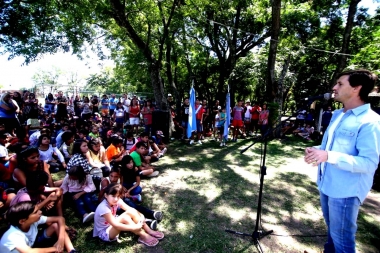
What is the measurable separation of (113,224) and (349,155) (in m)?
2.80

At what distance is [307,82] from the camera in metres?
17.6

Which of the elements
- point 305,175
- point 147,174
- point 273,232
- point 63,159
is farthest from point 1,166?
point 305,175

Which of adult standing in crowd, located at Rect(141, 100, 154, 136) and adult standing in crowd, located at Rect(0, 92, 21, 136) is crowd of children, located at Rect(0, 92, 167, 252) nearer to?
adult standing in crowd, located at Rect(0, 92, 21, 136)

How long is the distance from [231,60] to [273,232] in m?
11.8

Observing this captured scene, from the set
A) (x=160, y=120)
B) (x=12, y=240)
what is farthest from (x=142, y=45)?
(x=12, y=240)

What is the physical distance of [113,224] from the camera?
3.12 metres

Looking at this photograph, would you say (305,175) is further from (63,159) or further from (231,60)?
(231,60)

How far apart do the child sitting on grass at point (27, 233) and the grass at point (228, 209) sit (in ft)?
1.15

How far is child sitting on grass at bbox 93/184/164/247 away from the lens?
125 inches

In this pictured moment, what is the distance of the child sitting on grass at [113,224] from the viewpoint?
316 centimetres

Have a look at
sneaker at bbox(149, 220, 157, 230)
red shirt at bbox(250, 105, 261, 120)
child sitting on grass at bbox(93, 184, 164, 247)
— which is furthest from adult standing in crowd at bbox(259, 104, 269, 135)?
child sitting on grass at bbox(93, 184, 164, 247)

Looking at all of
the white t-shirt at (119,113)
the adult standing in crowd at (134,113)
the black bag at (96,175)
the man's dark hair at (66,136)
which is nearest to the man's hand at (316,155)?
the black bag at (96,175)

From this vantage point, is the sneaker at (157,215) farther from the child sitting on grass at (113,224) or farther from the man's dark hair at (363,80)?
the man's dark hair at (363,80)

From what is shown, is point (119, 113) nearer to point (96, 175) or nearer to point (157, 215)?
point (96, 175)
